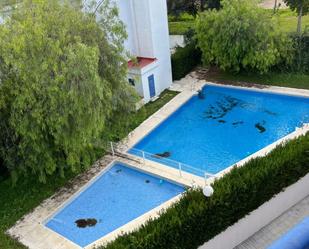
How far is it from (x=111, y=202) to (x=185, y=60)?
14434mm

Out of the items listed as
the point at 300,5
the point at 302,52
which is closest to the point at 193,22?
Result: the point at 300,5

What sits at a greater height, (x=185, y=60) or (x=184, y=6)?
(x=184, y=6)

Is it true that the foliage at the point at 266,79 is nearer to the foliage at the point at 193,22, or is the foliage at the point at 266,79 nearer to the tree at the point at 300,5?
the tree at the point at 300,5

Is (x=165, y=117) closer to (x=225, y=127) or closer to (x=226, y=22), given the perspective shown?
(x=225, y=127)

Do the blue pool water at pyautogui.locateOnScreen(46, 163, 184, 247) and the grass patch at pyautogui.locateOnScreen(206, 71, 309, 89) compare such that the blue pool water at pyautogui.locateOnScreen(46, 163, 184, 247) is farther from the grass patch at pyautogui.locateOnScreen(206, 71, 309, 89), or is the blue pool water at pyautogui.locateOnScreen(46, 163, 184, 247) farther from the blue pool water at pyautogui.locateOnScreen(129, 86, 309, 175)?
the grass patch at pyautogui.locateOnScreen(206, 71, 309, 89)

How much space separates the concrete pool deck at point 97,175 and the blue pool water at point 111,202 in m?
0.34

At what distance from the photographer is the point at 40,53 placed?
1561 centimetres

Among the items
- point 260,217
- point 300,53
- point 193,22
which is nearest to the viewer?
point 260,217

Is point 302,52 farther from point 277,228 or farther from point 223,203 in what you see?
point 223,203

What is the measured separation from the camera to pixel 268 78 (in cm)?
2805

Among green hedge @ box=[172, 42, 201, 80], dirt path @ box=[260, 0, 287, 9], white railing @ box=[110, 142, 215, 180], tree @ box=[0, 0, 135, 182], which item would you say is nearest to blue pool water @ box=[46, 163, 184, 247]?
white railing @ box=[110, 142, 215, 180]

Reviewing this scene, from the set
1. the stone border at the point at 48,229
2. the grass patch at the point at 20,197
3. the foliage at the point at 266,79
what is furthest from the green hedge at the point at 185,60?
the stone border at the point at 48,229

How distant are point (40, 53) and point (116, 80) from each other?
390 cm

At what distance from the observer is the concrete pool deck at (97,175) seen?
16219 mm
